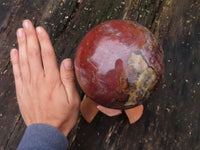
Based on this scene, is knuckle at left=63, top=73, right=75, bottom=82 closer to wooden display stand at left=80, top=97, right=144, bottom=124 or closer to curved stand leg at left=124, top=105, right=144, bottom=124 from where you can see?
wooden display stand at left=80, top=97, right=144, bottom=124

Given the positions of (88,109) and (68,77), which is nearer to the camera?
(68,77)

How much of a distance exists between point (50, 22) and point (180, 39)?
0.97m

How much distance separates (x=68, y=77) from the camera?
1287mm

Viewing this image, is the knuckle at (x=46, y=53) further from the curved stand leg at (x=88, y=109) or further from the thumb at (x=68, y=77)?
the curved stand leg at (x=88, y=109)

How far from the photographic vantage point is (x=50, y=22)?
5.61 ft

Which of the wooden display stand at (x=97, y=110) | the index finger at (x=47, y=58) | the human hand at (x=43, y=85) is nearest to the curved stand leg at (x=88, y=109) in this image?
the wooden display stand at (x=97, y=110)

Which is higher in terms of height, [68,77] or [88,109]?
[68,77]

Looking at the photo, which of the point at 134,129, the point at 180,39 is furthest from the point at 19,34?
the point at 180,39

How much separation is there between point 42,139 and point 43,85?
318mm

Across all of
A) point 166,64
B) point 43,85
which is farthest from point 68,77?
point 166,64

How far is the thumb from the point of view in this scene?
1.27 m

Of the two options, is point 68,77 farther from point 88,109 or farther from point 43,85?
point 88,109

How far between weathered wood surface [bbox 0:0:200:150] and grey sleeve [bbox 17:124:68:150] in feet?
1.05

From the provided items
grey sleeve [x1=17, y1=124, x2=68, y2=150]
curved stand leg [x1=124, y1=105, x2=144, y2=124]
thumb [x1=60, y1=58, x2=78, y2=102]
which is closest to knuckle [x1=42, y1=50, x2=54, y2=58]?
thumb [x1=60, y1=58, x2=78, y2=102]
